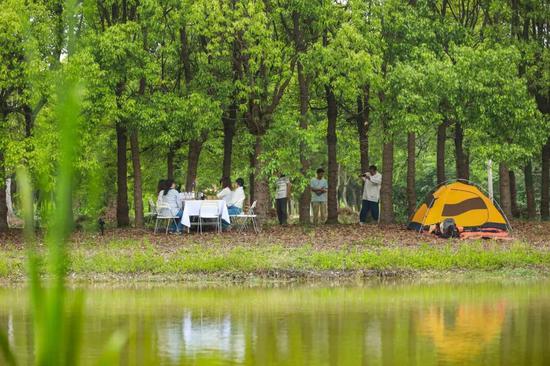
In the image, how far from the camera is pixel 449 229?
21.5 metres

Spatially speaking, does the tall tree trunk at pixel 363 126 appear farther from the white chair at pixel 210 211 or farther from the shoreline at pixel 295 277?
the shoreline at pixel 295 277

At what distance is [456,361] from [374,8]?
19120 millimetres

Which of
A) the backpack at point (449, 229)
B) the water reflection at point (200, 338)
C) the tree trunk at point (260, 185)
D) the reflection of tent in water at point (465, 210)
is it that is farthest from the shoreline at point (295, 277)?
the tree trunk at point (260, 185)

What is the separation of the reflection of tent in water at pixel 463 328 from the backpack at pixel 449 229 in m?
8.30

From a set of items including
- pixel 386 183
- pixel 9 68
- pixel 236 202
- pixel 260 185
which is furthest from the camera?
pixel 386 183

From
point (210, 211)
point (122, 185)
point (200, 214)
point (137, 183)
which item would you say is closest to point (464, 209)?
point (210, 211)

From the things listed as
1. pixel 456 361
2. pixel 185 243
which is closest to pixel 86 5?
pixel 456 361

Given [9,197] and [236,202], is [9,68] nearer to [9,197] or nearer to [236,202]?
[236,202]

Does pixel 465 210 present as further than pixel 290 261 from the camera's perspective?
Yes

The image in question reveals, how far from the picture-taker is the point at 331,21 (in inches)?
1022

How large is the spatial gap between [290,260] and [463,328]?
6.98 meters

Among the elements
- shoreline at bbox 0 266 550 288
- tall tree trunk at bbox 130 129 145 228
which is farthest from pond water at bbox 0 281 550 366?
tall tree trunk at bbox 130 129 145 228

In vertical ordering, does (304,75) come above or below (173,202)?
above

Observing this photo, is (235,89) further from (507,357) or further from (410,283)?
(507,357)
